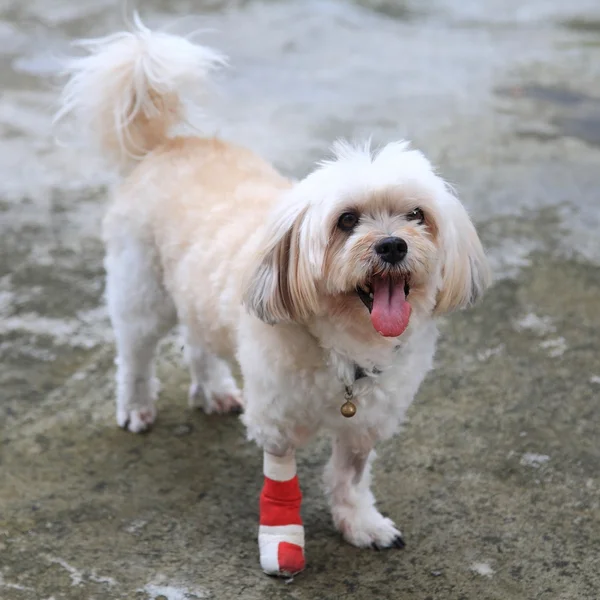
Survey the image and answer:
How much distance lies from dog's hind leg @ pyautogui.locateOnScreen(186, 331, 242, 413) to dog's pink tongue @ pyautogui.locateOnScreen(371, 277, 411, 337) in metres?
1.24

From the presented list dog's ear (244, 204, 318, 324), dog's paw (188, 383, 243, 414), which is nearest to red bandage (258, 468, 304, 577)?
dog's ear (244, 204, 318, 324)

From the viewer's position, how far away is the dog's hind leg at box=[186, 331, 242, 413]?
129 inches

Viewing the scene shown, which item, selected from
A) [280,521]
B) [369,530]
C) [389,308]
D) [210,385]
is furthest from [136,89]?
[369,530]

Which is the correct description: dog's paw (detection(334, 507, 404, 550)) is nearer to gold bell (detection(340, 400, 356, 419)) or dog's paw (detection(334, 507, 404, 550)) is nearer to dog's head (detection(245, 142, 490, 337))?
gold bell (detection(340, 400, 356, 419))

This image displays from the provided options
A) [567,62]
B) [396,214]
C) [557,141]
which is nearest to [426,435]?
[396,214]

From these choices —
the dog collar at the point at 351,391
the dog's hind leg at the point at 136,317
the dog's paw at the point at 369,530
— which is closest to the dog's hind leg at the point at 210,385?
the dog's hind leg at the point at 136,317

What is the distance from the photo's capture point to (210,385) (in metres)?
3.28

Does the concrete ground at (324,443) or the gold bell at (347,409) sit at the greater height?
the gold bell at (347,409)

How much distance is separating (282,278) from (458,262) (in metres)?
0.46

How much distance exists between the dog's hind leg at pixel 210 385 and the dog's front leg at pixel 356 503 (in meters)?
0.72

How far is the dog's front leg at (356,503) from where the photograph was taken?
8.61 feet

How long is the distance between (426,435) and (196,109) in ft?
4.83

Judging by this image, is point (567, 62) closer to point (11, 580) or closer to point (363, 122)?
point (363, 122)

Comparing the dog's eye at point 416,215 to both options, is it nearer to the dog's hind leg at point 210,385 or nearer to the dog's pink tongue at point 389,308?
the dog's pink tongue at point 389,308
